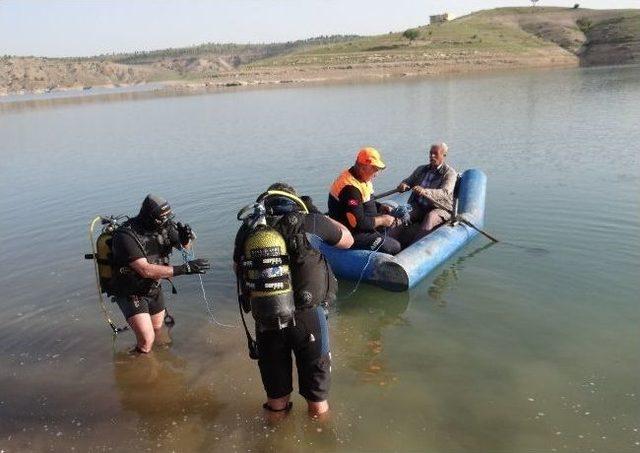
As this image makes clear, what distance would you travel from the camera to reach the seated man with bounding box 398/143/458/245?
883cm

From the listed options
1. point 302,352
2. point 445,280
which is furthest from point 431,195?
point 302,352

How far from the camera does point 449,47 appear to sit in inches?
2953

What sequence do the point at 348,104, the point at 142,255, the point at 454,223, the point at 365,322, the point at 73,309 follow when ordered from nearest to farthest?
the point at 142,255 < the point at 365,322 < the point at 73,309 < the point at 454,223 < the point at 348,104

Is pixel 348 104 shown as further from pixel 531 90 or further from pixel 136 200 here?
pixel 136 200

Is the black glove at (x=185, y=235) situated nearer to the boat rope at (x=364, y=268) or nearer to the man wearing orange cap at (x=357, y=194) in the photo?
the man wearing orange cap at (x=357, y=194)

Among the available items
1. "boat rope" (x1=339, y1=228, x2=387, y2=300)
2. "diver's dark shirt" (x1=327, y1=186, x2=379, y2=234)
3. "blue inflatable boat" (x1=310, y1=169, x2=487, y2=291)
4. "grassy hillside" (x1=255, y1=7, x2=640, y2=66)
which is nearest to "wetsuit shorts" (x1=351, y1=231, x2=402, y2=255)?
"boat rope" (x1=339, y1=228, x2=387, y2=300)

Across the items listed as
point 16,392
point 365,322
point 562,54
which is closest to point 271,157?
point 365,322

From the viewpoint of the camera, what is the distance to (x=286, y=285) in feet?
12.8

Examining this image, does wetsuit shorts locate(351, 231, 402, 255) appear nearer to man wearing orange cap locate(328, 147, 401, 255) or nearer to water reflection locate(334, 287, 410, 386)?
man wearing orange cap locate(328, 147, 401, 255)

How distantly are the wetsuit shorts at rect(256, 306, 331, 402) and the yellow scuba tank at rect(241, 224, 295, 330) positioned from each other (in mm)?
190

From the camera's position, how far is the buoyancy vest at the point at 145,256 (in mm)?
5449

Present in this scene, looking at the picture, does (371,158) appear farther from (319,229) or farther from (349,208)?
(319,229)

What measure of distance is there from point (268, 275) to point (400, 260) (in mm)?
3762

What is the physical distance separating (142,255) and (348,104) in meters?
29.9
